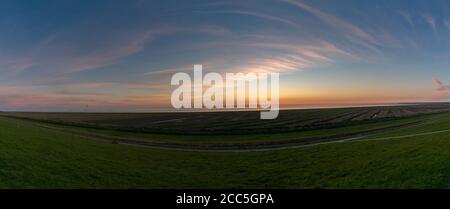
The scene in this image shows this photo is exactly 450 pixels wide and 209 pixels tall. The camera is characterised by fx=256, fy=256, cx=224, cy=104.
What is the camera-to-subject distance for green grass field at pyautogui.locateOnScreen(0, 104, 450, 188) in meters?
2.01

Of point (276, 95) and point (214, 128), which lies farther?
point (214, 128)

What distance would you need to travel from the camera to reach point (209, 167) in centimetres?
202

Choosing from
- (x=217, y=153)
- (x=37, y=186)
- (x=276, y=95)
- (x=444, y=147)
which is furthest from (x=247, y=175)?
(x=444, y=147)

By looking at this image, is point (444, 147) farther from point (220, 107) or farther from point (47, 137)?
point (47, 137)

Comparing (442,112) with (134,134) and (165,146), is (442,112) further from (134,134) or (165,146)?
(134,134)

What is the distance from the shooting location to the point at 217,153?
2074 millimetres

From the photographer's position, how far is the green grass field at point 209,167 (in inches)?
79.1

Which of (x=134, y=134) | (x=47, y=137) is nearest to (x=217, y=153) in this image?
(x=134, y=134)

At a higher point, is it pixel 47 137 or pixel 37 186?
pixel 47 137

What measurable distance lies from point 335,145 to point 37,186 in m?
2.88
